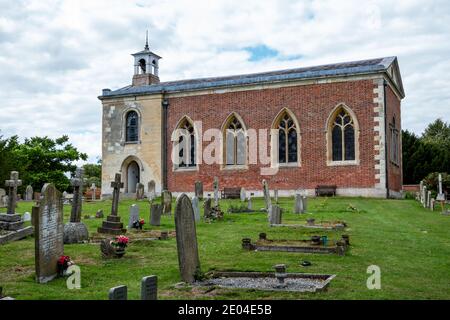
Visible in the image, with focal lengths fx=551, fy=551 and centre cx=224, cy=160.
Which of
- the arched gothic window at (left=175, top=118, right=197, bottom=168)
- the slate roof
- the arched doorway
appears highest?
the slate roof

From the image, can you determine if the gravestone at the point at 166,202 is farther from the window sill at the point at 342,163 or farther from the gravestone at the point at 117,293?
the gravestone at the point at 117,293

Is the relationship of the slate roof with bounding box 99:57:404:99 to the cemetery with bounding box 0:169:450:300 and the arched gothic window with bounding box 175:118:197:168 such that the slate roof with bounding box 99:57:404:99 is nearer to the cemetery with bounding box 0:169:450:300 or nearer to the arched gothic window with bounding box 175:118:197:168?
the arched gothic window with bounding box 175:118:197:168

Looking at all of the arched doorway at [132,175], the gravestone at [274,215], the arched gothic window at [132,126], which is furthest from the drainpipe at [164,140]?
the gravestone at [274,215]

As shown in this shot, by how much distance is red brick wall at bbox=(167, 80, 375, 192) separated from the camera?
2938 centimetres

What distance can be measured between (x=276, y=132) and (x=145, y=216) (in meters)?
13.0

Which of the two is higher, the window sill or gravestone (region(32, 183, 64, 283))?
the window sill

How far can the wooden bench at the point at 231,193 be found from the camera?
3044cm

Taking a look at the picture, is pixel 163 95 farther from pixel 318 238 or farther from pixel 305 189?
pixel 318 238

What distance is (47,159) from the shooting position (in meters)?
47.1

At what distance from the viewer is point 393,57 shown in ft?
107

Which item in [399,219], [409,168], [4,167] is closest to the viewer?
[399,219]

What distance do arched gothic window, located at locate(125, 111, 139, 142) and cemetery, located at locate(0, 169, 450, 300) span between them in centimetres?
1832

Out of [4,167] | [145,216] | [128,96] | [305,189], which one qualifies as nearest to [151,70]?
[128,96]

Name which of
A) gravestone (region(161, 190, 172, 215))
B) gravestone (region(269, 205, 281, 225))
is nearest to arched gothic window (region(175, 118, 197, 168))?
gravestone (region(161, 190, 172, 215))
